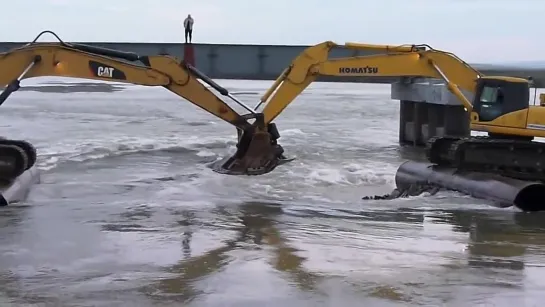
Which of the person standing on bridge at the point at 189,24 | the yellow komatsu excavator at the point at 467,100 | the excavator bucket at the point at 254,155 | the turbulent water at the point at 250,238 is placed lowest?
the turbulent water at the point at 250,238

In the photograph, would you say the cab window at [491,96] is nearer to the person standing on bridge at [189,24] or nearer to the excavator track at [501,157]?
the excavator track at [501,157]

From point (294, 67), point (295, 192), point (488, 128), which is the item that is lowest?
point (295, 192)

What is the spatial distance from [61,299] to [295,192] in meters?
8.22

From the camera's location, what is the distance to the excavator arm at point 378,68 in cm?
1570

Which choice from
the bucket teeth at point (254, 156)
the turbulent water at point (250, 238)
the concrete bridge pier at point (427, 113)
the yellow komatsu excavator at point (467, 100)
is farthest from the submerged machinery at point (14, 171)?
the concrete bridge pier at point (427, 113)

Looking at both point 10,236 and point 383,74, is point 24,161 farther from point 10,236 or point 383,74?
point 383,74

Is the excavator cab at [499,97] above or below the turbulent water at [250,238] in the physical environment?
above

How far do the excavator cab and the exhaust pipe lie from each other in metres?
1.18

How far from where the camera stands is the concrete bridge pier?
23547 mm

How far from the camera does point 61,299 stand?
22.7 feet

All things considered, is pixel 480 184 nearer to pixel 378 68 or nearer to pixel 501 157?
pixel 501 157

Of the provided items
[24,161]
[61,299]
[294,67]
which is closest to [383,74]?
[294,67]

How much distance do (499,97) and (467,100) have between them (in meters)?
1.63

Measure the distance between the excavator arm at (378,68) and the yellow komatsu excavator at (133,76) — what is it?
768 millimetres
